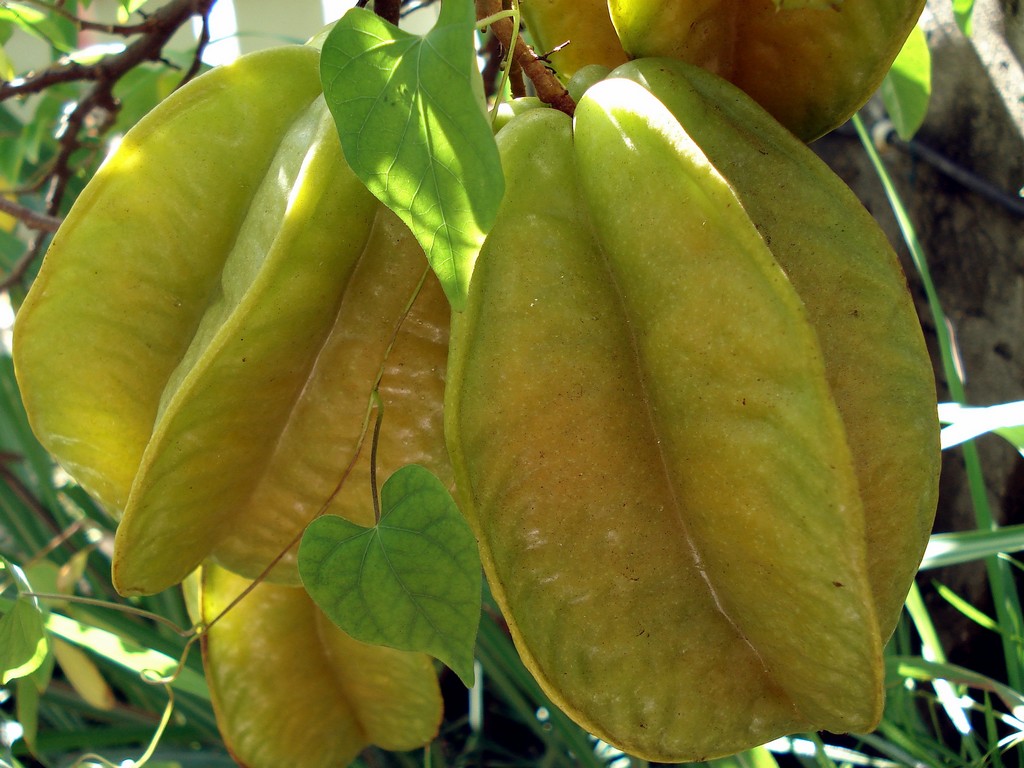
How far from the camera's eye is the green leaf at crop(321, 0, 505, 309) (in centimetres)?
53

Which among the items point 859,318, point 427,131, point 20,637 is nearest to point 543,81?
point 427,131

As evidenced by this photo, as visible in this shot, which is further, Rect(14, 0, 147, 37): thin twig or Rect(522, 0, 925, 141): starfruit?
Rect(14, 0, 147, 37): thin twig

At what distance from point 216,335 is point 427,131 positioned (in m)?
0.21

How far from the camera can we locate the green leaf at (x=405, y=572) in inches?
24.7

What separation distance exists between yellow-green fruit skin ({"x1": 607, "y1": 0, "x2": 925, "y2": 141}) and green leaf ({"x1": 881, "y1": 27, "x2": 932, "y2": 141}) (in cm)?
45

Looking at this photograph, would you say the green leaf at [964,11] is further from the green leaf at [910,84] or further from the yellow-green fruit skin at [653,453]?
the yellow-green fruit skin at [653,453]

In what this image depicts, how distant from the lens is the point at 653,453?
2.18 feet

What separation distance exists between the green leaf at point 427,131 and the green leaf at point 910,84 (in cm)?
77

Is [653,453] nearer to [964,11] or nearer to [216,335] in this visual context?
[216,335]

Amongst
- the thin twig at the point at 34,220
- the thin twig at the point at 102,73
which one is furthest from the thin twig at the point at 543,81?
the thin twig at the point at 34,220

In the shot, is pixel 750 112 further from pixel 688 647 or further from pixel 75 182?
pixel 75 182

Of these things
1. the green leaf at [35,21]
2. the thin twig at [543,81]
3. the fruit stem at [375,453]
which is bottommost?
the fruit stem at [375,453]

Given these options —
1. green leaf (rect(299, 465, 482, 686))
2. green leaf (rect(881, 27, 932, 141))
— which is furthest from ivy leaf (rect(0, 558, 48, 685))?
green leaf (rect(881, 27, 932, 141))

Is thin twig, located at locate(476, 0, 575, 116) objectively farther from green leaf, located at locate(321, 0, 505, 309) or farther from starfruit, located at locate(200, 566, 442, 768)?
starfruit, located at locate(200, 566, 442, 768)
